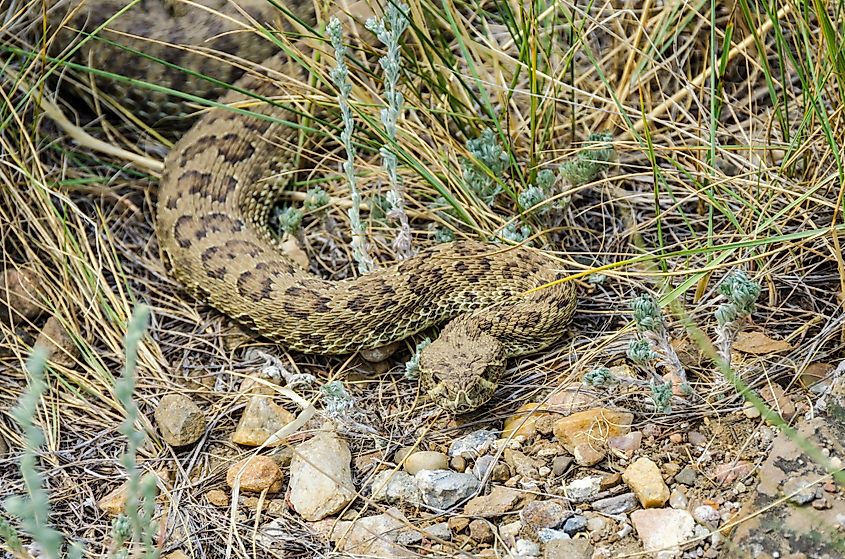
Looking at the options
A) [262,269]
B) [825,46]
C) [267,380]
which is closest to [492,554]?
[267,380]

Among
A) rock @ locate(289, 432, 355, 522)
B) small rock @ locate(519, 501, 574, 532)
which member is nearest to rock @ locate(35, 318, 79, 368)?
rock @ locate(289, 432, 355, 522)

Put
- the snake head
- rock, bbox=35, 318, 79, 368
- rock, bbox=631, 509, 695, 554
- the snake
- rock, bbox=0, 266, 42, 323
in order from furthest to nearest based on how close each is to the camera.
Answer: rock, bbox=0, 266, 42, 323 → rock, bbox=35, 318, 79, 368 → the snake → the snake head → rock, bbox=631, 509, 695, 554

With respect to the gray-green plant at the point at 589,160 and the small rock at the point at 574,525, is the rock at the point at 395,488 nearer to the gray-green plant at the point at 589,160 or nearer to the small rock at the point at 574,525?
the small rock at the point at 574,525

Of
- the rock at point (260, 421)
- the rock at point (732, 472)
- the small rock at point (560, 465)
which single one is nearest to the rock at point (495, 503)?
the small rock at point (560, 465)

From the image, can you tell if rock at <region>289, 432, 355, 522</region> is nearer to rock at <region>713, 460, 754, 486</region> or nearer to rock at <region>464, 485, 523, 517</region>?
rock at <region>464, 485, 523, 517</region>

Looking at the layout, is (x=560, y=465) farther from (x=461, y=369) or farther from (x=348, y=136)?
(x=348, y=136)

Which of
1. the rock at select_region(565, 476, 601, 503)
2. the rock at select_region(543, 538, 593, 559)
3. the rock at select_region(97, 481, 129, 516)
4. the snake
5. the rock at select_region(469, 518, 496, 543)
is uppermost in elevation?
the snake

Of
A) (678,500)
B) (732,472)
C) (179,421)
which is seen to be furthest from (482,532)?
(179,421)
